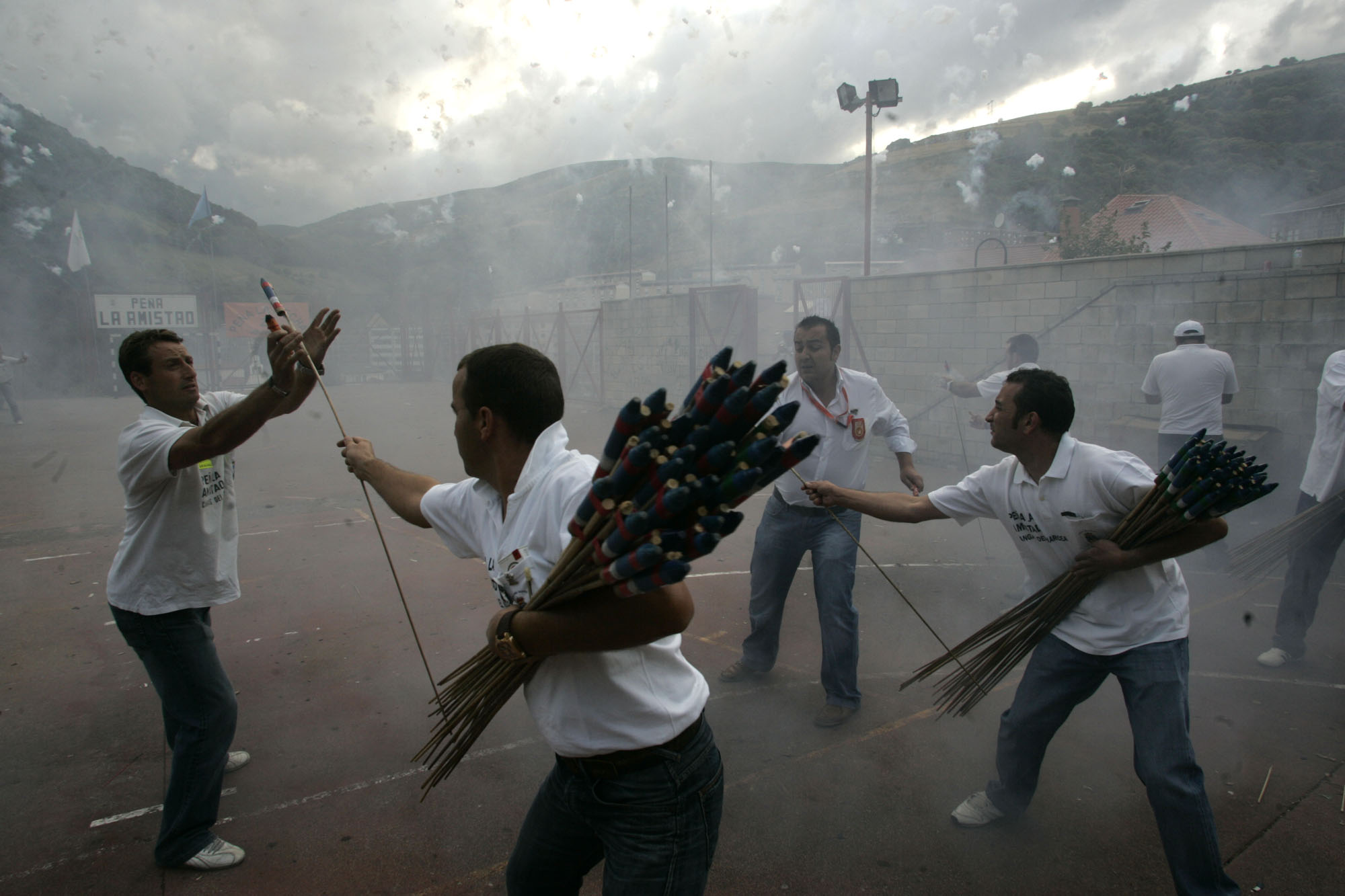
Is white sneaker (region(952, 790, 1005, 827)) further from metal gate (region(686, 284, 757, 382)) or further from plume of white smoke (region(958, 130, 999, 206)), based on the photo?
plume of white smoke (region(958, 130, 999, 206))

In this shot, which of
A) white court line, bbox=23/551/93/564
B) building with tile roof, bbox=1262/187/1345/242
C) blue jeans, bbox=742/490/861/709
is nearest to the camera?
blue jeans, bbox=742/490/861/709

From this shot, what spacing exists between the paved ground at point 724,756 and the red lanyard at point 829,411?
1.45 metres

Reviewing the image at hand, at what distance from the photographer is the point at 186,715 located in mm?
2670

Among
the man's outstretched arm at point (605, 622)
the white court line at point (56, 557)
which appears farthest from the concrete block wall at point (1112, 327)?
the white court line at point (56, 557)

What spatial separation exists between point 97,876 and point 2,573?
192 inches

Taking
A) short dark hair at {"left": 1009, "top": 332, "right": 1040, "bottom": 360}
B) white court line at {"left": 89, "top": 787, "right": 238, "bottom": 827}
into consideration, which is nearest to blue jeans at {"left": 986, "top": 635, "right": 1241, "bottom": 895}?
white court line at {"left": 89, "top": 787, "right": 238, "bottom": 827}

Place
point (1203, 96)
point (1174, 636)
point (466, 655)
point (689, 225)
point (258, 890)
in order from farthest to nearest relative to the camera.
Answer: point (689, 225) → point (1203, 96) → point (466, 655) → point (258, 890) → point (1174, 636)

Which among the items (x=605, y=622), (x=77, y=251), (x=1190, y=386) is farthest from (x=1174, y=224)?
(x=77, y=251)

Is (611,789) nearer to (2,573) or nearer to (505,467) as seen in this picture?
(505,467)

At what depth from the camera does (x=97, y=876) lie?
8.91 ft

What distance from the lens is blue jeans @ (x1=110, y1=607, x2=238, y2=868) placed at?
2658mm

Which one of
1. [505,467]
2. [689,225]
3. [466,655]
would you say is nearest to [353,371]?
[466,655]

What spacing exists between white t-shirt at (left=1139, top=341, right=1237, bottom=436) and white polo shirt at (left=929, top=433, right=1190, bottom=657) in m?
4.14

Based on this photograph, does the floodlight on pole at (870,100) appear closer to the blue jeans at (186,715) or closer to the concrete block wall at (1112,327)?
the concrete block wall at (1112,327)
